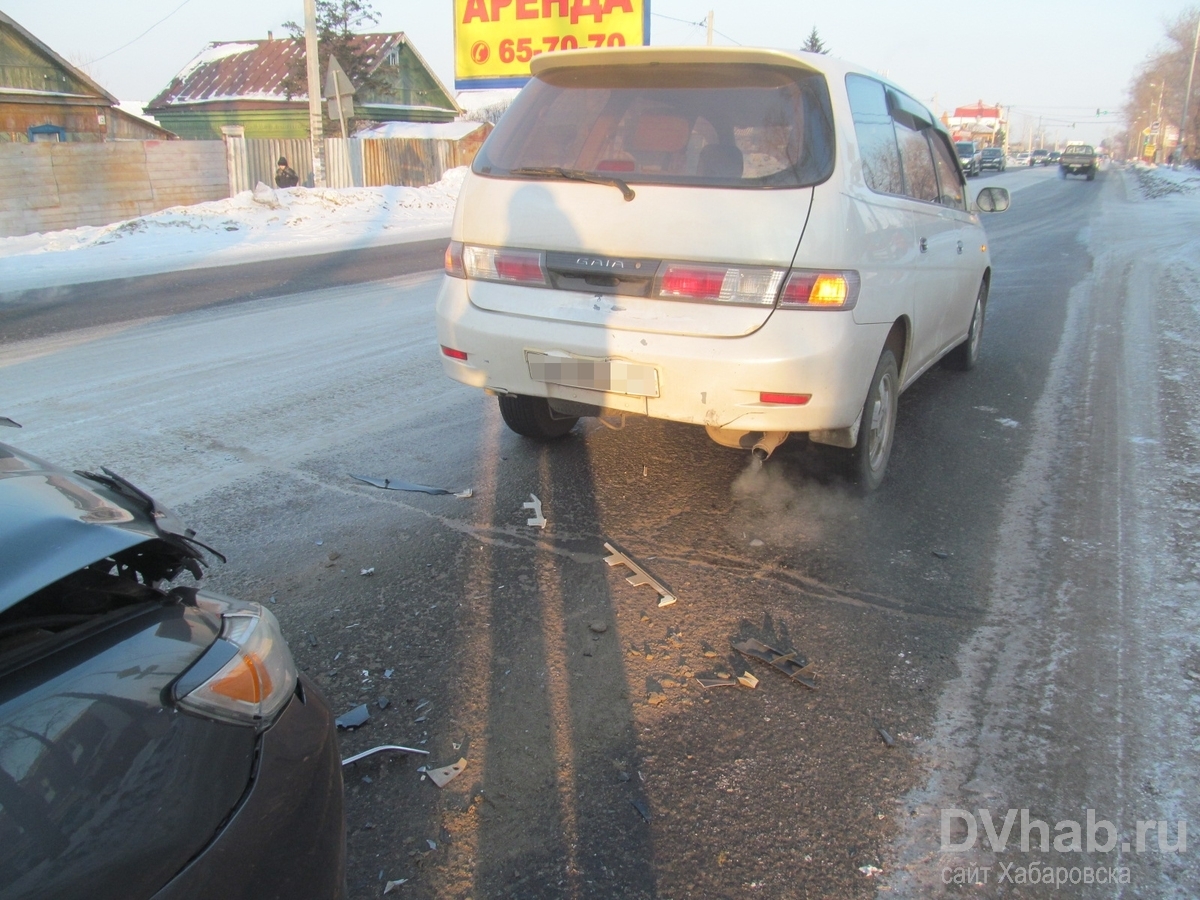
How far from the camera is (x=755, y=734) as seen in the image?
2654 millimetres

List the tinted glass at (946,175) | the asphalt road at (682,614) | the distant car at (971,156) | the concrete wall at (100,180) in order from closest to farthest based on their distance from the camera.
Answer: the asphalt road at (682,614) < the tinted glass at (946,175) < the concrete wall at (100,180) < the distant car at (971,156)

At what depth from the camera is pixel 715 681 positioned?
290cm

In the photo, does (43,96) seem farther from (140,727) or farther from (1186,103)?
(1186,103)

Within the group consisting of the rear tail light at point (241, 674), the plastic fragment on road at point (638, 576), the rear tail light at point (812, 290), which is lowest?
the plastic fragment on road at point (638, 576)

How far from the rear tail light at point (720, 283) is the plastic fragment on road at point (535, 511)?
1.17m

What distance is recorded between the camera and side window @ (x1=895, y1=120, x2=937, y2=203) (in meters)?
4.54

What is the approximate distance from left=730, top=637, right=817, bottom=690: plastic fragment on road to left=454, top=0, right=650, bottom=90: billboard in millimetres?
25481

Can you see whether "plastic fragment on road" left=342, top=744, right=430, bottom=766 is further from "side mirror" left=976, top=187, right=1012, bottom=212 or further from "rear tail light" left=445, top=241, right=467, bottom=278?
"side mirror" left=976, top=187, right=1012, bottom=212

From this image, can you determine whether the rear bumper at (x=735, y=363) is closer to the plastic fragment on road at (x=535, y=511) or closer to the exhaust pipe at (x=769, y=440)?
the exhaust pipe at (x=769, y=440)

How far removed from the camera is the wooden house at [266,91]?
43.9m

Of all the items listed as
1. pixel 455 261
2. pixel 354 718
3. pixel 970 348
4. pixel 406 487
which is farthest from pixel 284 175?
pixel 354 718

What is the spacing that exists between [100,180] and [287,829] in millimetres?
23236

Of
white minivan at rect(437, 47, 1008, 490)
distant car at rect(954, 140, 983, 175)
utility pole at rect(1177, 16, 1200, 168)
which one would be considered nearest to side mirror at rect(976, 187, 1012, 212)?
white minivan at rect(437, 47, 1008, 490)

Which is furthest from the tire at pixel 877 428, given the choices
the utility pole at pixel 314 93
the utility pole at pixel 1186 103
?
the utility pole at pixel 1186 103
